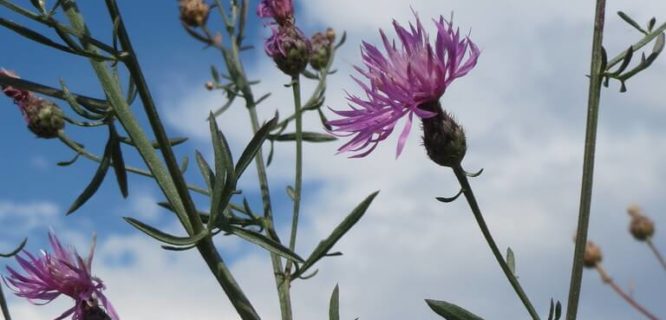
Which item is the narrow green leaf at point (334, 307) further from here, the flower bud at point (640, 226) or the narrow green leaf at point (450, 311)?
the flower bud at point (640, 226)

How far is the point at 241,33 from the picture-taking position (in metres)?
3.36

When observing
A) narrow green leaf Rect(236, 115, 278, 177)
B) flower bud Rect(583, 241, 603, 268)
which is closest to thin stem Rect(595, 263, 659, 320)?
flower bud Rect(583, 241, 603, 268)

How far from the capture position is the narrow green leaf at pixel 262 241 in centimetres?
170

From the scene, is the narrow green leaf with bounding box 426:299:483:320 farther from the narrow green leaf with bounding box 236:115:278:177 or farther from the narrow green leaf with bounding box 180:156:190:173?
the narrow green leaf with bounding box 180:156:190:173

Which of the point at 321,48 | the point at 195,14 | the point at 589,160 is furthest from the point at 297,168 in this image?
the point at 195,14

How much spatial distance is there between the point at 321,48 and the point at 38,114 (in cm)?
113

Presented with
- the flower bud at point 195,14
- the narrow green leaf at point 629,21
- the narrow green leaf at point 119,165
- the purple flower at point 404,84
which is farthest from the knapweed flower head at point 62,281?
the flower bud at point 195,14

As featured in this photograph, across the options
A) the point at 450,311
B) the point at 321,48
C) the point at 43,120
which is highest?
the point at 321,48

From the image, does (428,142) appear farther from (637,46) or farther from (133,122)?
(133,122)

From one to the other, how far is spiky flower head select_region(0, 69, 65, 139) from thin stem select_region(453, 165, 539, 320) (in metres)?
1.50

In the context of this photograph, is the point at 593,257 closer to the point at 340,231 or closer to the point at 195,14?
the point at 195,14

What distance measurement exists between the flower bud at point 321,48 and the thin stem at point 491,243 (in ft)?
5.78

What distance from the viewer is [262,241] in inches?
68.6

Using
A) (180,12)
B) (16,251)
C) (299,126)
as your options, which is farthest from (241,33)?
(16,251)
